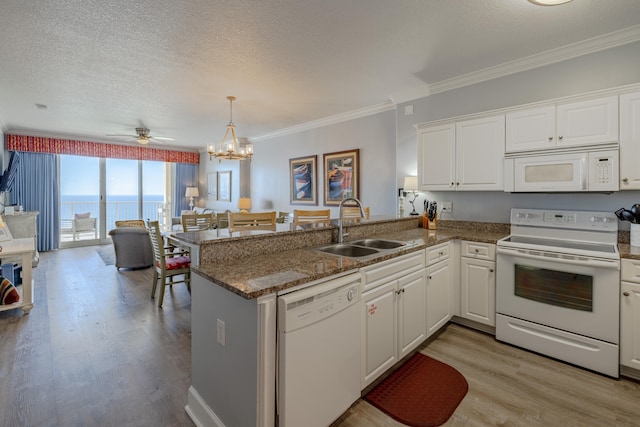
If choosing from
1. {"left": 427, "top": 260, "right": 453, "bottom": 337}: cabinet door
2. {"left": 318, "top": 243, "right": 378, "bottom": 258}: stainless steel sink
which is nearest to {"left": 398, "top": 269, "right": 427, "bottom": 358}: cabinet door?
{"left": 427, "top": 260, "right": 453, "bottom": 337}: cabinet door

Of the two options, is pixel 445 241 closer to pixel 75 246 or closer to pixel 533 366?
pixel 533 366

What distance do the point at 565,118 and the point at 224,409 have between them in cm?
331

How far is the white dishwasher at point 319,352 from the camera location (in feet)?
4.35

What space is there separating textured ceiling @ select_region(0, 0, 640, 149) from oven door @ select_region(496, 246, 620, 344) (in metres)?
1.84

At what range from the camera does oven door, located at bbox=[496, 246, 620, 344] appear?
2078 mm

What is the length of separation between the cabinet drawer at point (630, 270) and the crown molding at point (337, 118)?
308cm

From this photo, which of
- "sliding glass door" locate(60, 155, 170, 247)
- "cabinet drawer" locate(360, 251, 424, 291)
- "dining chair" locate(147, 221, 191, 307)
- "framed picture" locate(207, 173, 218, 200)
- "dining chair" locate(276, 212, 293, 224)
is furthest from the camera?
"framed picture" locate(207, 173, 218, 200)

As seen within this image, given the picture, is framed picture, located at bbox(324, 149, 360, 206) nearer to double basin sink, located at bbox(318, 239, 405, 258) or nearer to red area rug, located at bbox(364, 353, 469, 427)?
double basin sink, located at bbox(318, 239, 405, 258)

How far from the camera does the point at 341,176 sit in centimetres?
515

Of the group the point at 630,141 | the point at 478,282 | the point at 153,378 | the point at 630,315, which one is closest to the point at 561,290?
the point at 630,315

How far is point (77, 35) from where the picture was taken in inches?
98.1

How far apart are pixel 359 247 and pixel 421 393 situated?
1.05 m

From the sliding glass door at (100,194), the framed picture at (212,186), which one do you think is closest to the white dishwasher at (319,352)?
the framed picture at (212,186)

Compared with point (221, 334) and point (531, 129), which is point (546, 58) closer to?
point (531, 129)
